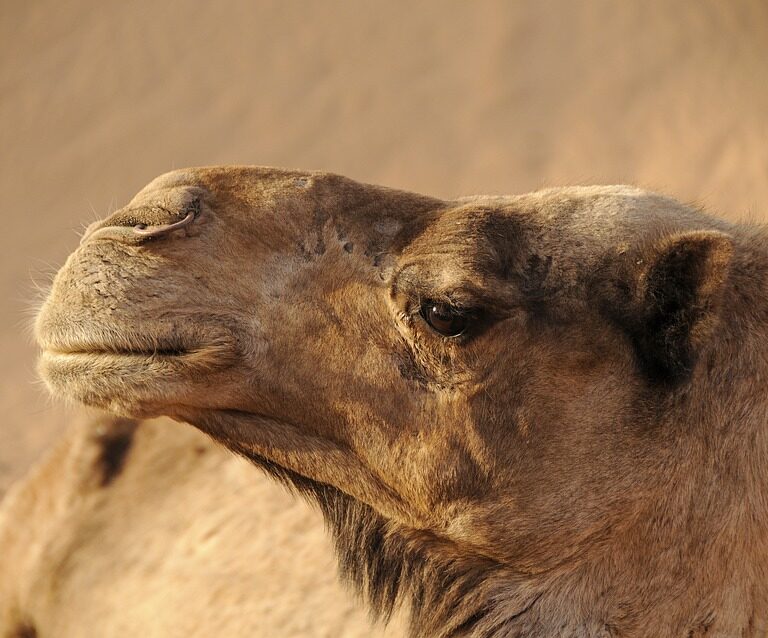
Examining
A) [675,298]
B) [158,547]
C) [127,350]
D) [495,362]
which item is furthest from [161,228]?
[158,547]

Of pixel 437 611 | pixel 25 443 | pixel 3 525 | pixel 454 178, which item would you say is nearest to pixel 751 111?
pixel 454 178

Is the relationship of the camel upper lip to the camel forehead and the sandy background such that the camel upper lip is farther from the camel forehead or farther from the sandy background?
the sandy background

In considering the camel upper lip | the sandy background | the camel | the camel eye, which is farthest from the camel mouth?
the sandy background

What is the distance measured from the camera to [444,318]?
1.93m

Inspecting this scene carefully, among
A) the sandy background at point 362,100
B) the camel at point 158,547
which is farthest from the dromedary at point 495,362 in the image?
the sandy background at point 362,100

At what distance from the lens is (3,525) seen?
151 inches

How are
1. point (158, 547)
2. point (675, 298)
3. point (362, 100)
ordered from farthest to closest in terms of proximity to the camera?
point (362, 100), point (158, 547), point (675, 298)

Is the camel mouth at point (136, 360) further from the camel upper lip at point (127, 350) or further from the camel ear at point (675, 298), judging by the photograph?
the camel ear at point (675, 298)

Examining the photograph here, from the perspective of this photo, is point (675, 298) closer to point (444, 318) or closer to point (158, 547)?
point (444, 318)

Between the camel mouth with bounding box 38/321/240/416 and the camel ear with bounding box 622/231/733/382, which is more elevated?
the camel ear with bounding box 622/231/733/382

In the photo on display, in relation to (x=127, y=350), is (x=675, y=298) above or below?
above

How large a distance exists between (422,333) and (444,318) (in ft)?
0.21

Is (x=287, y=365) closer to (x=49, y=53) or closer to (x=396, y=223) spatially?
(x=396, y=223)

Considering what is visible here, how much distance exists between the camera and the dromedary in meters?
1.92
